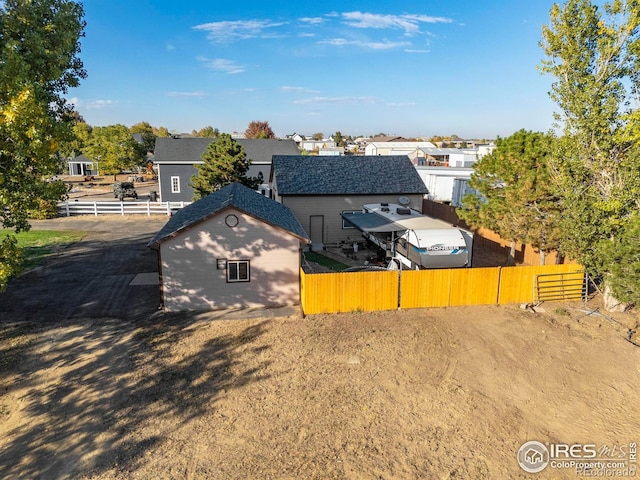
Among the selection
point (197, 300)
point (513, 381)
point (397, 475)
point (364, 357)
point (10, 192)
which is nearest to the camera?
point (397, 475)

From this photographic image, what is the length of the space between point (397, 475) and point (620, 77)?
16.9 m

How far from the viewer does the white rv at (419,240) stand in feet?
59.1

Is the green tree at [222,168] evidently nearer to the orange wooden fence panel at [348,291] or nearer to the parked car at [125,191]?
the orange wooden fence panel at [348,291]

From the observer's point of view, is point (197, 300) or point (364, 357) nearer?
point (364, 357)

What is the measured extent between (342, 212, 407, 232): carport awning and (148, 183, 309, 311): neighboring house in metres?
5.02

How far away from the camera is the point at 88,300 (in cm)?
1766

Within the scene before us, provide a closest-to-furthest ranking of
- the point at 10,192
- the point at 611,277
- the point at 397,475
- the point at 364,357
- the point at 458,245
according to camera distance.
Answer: the point at 397,475 < the point at 10,192 < the point at 364,357 < the point at 611,277 < the point at 458,245

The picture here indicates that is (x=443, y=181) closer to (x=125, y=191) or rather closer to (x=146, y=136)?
(x=125, y=191)

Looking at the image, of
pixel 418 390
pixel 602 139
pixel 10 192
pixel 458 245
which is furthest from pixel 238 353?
pixel 602 139

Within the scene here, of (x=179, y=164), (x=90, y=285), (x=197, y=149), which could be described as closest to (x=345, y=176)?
(x=90, y=285)

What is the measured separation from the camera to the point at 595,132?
16047mm

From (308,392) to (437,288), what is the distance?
25.6 ft

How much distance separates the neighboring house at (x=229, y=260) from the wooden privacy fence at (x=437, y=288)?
1.26 metres

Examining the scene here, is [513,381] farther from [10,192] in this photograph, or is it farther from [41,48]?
[41,48]
